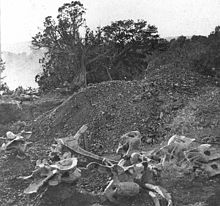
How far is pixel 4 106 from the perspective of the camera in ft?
40.0

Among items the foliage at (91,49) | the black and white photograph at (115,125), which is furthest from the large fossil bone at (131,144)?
the foliage at (91,49)

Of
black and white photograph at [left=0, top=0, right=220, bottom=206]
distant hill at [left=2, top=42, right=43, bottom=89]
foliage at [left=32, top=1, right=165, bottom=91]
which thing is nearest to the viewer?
black and white photograph at [left=0, top=0, right=220, bottom=206]

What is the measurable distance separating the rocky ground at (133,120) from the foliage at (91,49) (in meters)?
6.15

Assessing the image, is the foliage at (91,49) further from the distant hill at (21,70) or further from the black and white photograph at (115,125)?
the distant hill at (21,70)

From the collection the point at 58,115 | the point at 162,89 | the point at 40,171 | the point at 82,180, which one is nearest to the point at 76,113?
the point at 58,115

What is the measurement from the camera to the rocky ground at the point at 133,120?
477 cm

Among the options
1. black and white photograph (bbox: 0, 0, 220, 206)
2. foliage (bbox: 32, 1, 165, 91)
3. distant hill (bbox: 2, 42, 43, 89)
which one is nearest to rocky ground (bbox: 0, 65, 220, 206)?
black and white photograph (bbox: 0, 0, 220, 206)

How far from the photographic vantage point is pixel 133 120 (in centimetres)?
847

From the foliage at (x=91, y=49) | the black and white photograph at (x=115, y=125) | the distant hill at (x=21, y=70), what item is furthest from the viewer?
the distant hill at (x=21, y=70)

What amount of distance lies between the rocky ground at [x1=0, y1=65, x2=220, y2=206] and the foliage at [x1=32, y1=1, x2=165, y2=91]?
20.2 ft

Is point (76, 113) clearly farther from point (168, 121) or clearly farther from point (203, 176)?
point (203, 176)

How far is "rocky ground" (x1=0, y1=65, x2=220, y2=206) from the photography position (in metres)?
4.77

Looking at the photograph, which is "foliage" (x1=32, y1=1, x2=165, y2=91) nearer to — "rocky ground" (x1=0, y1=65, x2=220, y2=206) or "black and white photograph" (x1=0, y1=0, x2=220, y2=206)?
"black and white photograph" (x1=0, y1=0, x2=220, y2=206)

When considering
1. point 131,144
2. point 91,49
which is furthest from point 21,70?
point 131,144
